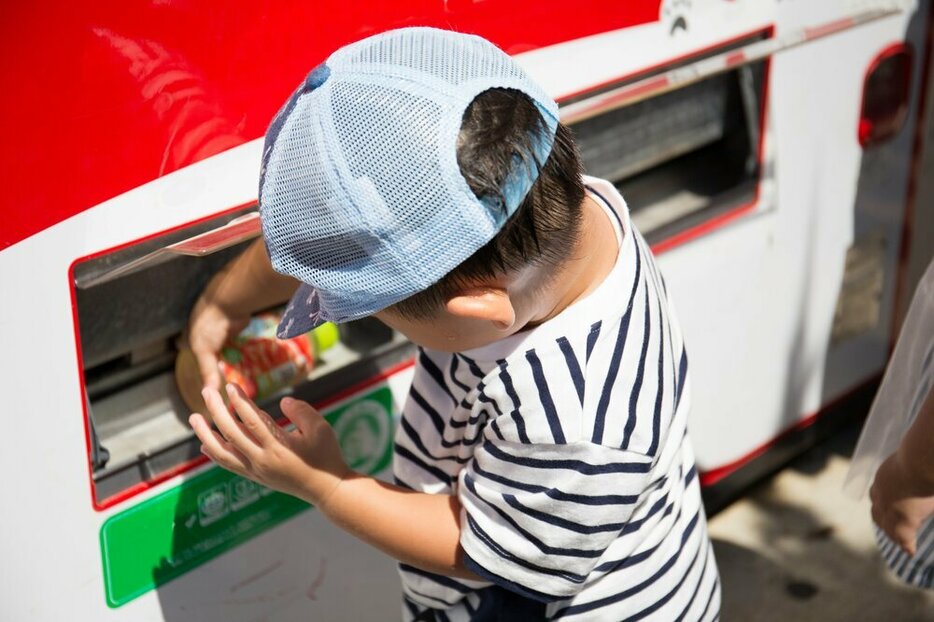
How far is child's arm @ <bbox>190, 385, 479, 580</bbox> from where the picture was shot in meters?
1.26

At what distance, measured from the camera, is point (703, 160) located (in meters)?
2.26

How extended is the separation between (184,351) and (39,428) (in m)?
0.28

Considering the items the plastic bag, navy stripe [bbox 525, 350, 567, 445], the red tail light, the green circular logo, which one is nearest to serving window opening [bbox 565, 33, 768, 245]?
the red tail light

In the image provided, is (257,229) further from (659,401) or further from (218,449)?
(659,401)

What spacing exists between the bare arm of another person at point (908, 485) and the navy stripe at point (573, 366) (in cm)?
56

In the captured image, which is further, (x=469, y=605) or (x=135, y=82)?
(x=469, y=605)

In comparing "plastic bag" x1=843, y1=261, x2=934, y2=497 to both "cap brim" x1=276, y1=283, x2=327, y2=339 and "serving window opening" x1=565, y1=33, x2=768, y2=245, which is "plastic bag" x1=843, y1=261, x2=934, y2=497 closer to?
"serving window opening" x1=565, y1=33, x2=768, y2=245

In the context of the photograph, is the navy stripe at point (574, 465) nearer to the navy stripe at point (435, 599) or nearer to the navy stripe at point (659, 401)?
the navy stripe at point (659, 401)

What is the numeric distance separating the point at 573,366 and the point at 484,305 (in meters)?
0.15

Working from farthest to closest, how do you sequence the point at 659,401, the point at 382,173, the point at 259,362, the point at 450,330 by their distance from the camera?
the point at 259,362, the point at 659,401, the point at 450,330, the point at 382,173

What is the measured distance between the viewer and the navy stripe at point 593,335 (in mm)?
1200

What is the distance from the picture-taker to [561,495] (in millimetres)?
1187

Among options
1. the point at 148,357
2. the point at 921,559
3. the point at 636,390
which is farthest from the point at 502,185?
the point at 921,559

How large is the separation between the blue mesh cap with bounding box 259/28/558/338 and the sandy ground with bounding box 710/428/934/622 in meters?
1.60
